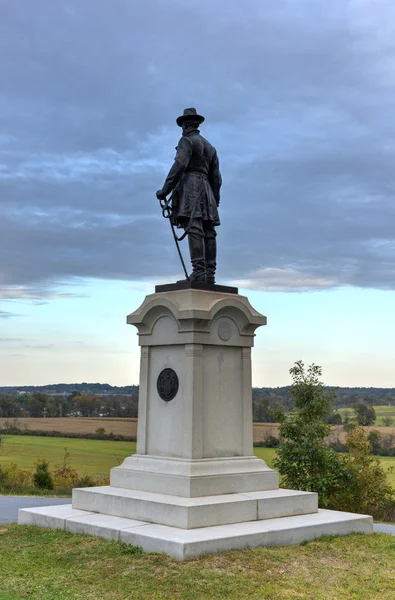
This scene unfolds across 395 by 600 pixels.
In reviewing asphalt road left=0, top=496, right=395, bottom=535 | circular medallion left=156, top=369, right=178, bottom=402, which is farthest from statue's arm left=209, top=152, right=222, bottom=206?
asphalt road left=0, top=496, right=395, bottom=535

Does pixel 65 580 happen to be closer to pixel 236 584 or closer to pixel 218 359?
pixel 236 584

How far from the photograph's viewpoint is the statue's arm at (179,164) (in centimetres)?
1136

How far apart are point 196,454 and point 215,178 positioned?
469 centimetres

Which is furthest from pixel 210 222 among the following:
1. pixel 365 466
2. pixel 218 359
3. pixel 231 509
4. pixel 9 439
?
pixel 9 439

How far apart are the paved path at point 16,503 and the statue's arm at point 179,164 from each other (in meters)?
6.22

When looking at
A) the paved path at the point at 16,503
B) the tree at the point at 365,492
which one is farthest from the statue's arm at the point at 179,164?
the tree at the point at 365,492

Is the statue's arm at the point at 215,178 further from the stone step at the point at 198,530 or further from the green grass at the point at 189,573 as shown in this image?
the green grass at the point at 189,573

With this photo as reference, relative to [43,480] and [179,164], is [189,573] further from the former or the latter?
[43,480]

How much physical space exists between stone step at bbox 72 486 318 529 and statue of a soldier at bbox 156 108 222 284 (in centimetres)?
346

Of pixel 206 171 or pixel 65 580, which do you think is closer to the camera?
pixel 65 580

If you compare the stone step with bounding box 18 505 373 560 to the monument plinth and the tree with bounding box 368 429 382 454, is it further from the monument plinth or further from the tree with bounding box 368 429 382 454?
the tree with bounding box 368 429 382 454

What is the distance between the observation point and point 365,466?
622 inches

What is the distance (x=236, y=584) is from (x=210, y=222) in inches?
234

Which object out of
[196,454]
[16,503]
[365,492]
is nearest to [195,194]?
[196,454]
